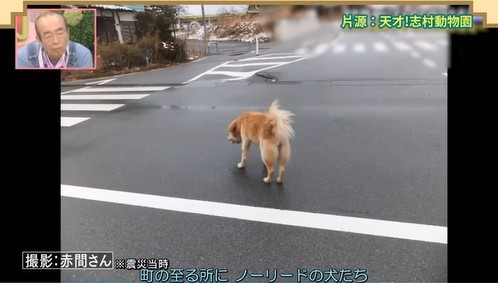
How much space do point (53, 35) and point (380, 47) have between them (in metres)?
2.68

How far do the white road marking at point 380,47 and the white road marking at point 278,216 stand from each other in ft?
4.68

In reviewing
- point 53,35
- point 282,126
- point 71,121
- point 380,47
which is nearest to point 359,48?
point 380,47

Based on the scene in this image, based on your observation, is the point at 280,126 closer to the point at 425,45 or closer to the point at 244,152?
the point at 244,152

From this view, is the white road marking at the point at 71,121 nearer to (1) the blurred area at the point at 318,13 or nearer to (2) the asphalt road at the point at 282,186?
(2) the asphalt road at the point at 282,186

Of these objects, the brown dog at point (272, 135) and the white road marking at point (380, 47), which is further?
the brown dog at point (272, 135)

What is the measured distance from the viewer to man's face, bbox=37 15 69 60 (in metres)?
2.48

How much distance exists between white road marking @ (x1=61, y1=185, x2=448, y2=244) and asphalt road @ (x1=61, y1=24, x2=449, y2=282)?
18 millimetres

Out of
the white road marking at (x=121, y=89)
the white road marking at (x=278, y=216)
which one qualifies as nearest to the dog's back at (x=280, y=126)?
the white road marking at (x=278, y=216)

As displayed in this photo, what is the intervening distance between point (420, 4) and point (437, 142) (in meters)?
2.73

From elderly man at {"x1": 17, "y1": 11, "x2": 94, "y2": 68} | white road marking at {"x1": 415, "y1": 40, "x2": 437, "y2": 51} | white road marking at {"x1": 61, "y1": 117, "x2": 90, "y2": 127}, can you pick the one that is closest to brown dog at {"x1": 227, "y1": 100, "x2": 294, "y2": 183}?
white road marking at {"x1": 415, "y1": 40, "x2": 437, "y2": 51}

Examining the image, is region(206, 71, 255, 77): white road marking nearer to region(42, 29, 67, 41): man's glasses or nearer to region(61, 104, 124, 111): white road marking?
region(61, 104, 124, 111): white road marking

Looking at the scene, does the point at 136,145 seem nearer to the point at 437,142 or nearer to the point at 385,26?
the point at 385,26

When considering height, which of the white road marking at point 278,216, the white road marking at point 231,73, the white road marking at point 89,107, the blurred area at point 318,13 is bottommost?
the white road marking at point 278,216

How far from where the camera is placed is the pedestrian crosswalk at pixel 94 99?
6.36 meters
